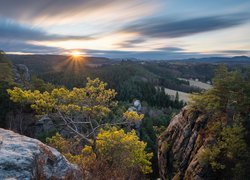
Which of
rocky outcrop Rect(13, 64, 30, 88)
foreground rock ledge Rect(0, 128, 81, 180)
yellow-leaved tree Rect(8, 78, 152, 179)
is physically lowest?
rocky outcrop Rect(13, 64, 30, 88)

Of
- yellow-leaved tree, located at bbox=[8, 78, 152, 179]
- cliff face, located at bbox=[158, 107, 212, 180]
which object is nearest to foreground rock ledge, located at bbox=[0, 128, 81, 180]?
yellow-leaved tree, located at bbox=[8, 78, 152, 179]

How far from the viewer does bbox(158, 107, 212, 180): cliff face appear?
19453mm

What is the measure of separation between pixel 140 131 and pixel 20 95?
199ft

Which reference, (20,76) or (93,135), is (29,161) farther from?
(20,76)

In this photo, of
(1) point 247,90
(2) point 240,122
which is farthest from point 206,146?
(1) point 247,90

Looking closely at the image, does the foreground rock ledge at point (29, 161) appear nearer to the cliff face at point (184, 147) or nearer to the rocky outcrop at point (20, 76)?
the cliff face at point (184, 147)

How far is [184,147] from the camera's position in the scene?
22.1m

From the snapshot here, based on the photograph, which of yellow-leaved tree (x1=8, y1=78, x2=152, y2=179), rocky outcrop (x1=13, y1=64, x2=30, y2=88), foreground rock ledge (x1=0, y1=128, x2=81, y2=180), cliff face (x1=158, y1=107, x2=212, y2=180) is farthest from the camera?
rocky outcrop (x1=13, y1=64, x2=30, y2=88)

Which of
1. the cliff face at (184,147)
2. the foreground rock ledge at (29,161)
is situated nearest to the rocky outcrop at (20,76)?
the cliff face at (184,147)

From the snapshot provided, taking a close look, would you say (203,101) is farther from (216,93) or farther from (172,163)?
(172,163)

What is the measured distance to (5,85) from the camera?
39.1m

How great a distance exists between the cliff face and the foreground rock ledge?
13242 mm

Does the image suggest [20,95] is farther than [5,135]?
Yes

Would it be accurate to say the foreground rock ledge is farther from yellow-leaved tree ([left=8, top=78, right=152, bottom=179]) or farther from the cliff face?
the cliff face
